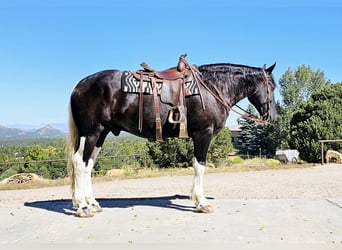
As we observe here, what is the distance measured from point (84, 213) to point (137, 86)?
6.42ft

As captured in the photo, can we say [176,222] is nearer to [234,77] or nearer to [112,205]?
[112,205]

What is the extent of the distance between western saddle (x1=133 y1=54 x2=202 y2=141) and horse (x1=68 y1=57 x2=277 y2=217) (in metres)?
0.07

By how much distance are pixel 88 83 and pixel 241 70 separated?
92.2 inches

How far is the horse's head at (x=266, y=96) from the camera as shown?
514 cm

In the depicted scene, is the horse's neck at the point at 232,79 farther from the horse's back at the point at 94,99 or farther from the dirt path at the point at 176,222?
the dirt path at the point at 176,222

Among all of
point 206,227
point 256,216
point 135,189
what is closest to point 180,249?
point 206,227

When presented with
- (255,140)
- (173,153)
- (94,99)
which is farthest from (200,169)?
(255,140)

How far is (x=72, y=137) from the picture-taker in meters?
4.98

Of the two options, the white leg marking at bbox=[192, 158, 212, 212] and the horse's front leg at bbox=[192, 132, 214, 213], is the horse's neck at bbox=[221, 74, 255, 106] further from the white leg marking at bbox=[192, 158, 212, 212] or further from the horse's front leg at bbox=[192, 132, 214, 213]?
the white leg marking at bbox=[192, 158, 212, 212]

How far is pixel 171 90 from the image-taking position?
4.77 metres

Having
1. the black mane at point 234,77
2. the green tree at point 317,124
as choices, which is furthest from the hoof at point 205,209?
the green tree at point 317,124

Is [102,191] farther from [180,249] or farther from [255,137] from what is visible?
[255,137]

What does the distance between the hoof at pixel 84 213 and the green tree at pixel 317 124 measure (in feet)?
63.3

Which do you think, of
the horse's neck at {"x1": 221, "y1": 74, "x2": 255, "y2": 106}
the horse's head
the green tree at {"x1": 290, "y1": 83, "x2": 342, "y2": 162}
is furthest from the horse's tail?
the green tree at {"x1": 290, "y1": 83, "x2": 342, "y2": 162}
